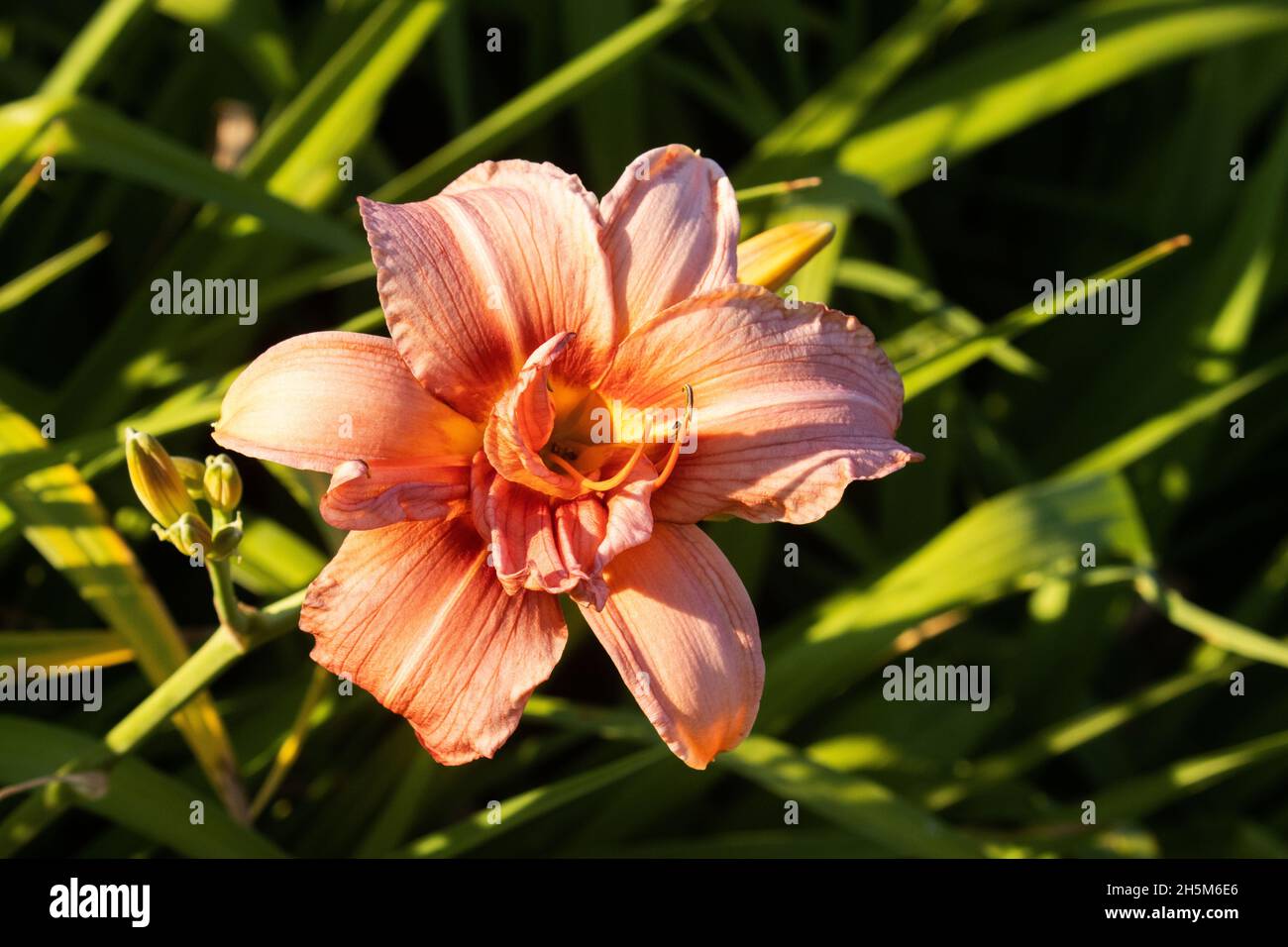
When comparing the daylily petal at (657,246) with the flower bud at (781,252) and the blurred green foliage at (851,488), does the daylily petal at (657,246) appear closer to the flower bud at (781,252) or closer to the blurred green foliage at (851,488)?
the flower bud at (781,252)

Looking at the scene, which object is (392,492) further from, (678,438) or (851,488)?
(851,488)

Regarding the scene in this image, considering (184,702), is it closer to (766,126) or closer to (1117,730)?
(766,126)

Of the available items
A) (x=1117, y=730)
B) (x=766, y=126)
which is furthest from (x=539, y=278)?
(x=1117, y=730)

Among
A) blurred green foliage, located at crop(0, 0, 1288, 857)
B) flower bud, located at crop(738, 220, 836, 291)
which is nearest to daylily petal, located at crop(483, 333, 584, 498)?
flower bud, located at crop(738, 220, 836, 291)

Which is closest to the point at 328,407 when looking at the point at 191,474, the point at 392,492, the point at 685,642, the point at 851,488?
the point at 392,492

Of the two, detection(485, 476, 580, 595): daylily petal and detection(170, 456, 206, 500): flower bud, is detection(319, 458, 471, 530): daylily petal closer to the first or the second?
detection(485, 476, 580, 595): daylily petal
